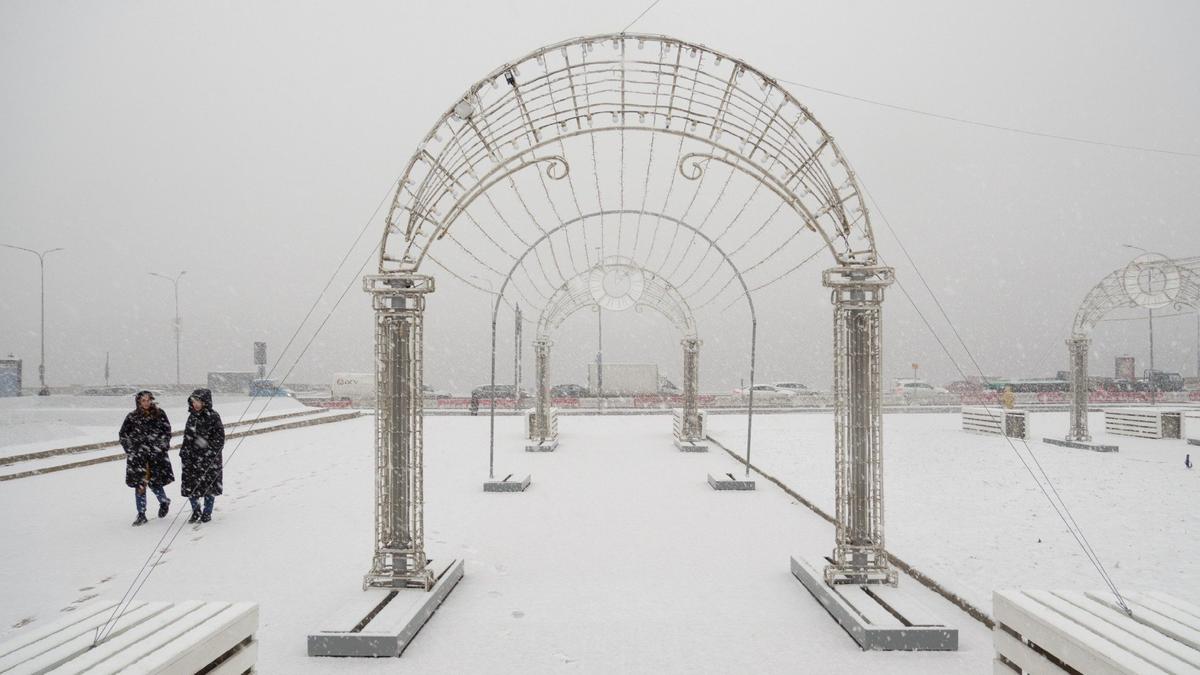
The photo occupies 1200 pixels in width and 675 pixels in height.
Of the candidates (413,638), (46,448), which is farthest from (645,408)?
(413,638)

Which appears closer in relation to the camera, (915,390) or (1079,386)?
(1079,386)

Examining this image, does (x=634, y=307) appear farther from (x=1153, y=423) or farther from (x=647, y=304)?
(x=1153, y=423)

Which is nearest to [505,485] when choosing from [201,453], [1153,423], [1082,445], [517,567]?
[517,567]

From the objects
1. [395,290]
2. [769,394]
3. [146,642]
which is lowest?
[769,394]

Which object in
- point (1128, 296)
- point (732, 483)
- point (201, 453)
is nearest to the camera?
point (201, 453)

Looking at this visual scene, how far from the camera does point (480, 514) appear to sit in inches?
358

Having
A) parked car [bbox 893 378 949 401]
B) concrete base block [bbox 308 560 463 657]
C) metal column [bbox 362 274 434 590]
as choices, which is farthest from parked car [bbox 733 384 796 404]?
concrete base block [bbox 308 560 463 657]

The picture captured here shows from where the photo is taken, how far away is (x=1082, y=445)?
15883mm

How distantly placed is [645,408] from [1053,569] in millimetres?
26539

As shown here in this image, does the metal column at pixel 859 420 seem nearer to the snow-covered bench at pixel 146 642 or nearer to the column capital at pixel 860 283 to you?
the column capital at pixel 860 283

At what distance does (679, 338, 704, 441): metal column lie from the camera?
1669 cm

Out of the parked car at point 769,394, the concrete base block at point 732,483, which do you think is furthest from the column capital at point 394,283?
the parked car at point 769,394

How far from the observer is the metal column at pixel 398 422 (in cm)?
564

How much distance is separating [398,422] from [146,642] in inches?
107
